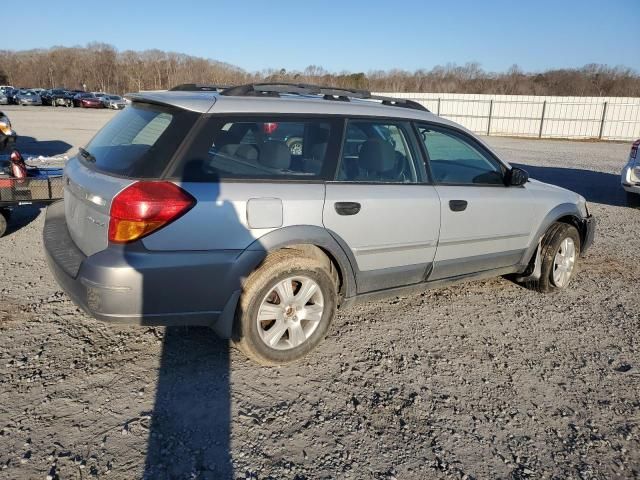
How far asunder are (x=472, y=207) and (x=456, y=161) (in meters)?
0.50

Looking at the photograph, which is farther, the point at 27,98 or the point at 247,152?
the point at 27,98

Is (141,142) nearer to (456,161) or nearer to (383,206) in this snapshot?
(383,206)

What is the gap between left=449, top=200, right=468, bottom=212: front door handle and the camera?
3.79 metres

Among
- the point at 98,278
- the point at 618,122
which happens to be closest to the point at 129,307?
the point at 98,278

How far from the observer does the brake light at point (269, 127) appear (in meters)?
3.16

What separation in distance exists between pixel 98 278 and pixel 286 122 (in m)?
1.51

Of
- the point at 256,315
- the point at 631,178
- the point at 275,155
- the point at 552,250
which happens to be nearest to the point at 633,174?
the point at 631,178

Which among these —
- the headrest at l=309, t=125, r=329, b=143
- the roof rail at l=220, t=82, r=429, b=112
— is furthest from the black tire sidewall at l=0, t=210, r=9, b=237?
the headrest at l=309, t=125, r=329, b=143

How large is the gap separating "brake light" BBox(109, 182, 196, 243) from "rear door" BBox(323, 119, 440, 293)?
0.96m

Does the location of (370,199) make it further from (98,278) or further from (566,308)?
(566,308)

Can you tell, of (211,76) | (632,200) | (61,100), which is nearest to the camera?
(632,200)

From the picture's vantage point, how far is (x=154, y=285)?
9.04ft

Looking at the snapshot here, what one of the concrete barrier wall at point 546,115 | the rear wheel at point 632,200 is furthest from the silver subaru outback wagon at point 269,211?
the concrete barrier wall at point 546,115

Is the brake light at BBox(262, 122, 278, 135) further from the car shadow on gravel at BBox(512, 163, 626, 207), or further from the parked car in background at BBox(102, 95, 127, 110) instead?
the parked car in background at BBox(102, 95, 127, 110)
